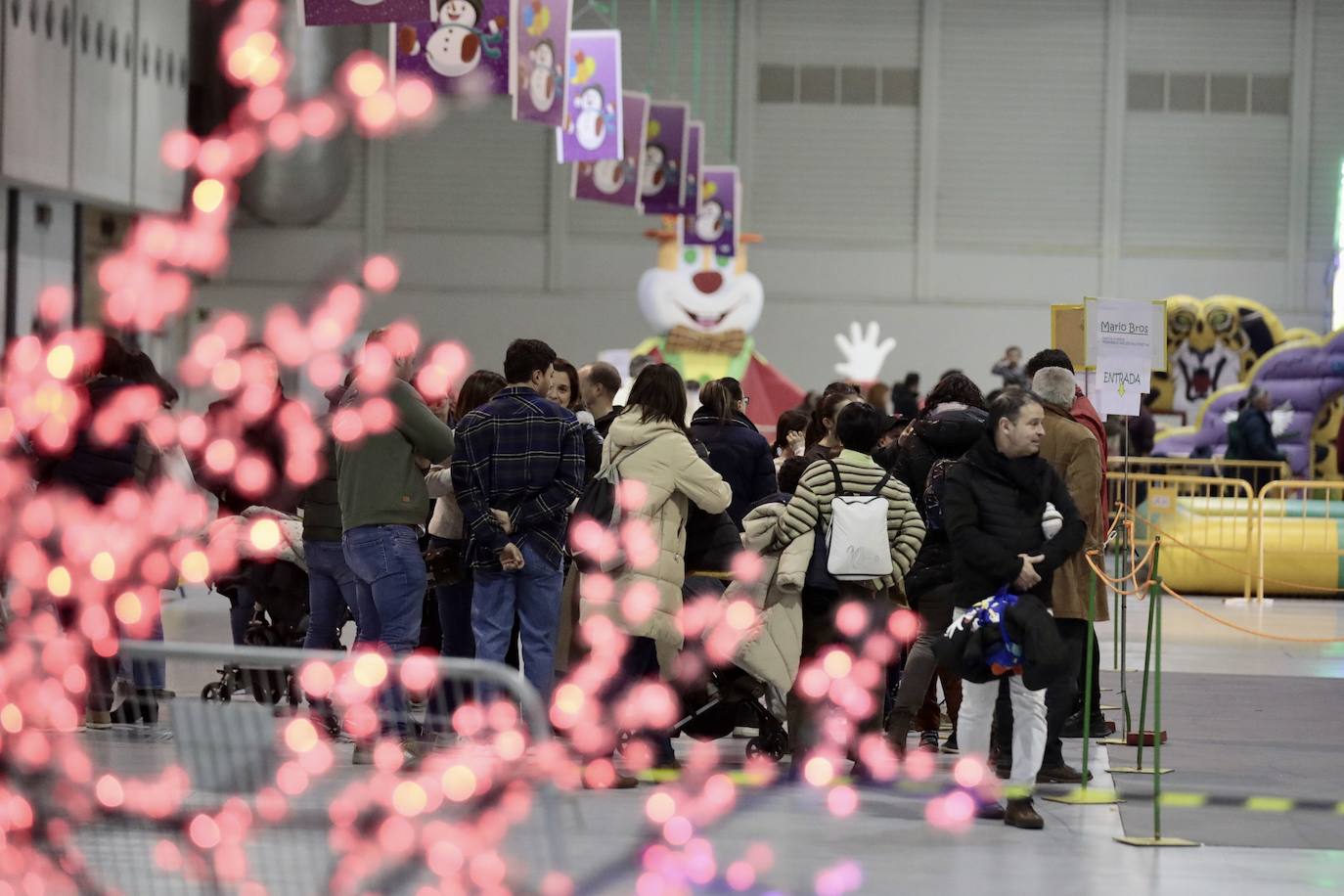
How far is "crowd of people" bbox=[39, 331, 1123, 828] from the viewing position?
20.5 ft

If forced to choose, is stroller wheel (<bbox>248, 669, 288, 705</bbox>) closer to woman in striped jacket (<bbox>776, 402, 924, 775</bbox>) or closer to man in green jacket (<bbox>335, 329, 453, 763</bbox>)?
man in green jacket (<bbox>335, 329, 453, 763</bbox>)

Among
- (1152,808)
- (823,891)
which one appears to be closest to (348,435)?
(823,891)

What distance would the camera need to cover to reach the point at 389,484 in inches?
270

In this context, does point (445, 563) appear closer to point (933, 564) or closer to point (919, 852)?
point (933, 564)

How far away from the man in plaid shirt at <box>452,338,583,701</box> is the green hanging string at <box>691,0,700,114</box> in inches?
773

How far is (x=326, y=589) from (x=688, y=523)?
1514 millimetres

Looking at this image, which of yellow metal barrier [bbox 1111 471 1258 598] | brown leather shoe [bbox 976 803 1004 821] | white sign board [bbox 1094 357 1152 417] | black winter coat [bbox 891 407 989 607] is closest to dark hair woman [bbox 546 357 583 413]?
black winter coat [bbox 891 407 989 607]

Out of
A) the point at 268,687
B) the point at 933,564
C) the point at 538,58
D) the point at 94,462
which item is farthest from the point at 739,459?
Answer: the point at 538,58

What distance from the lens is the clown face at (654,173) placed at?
16109 mm

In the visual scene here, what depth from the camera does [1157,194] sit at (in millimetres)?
25969

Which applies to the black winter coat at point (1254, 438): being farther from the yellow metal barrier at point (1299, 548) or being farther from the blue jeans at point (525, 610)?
the blue jeans at point (525, 610)

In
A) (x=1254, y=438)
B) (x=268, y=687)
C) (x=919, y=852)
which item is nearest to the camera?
(x=268, y=687)

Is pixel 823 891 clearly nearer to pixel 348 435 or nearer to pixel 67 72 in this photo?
pixel 348 435

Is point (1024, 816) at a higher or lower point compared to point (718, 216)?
lower
